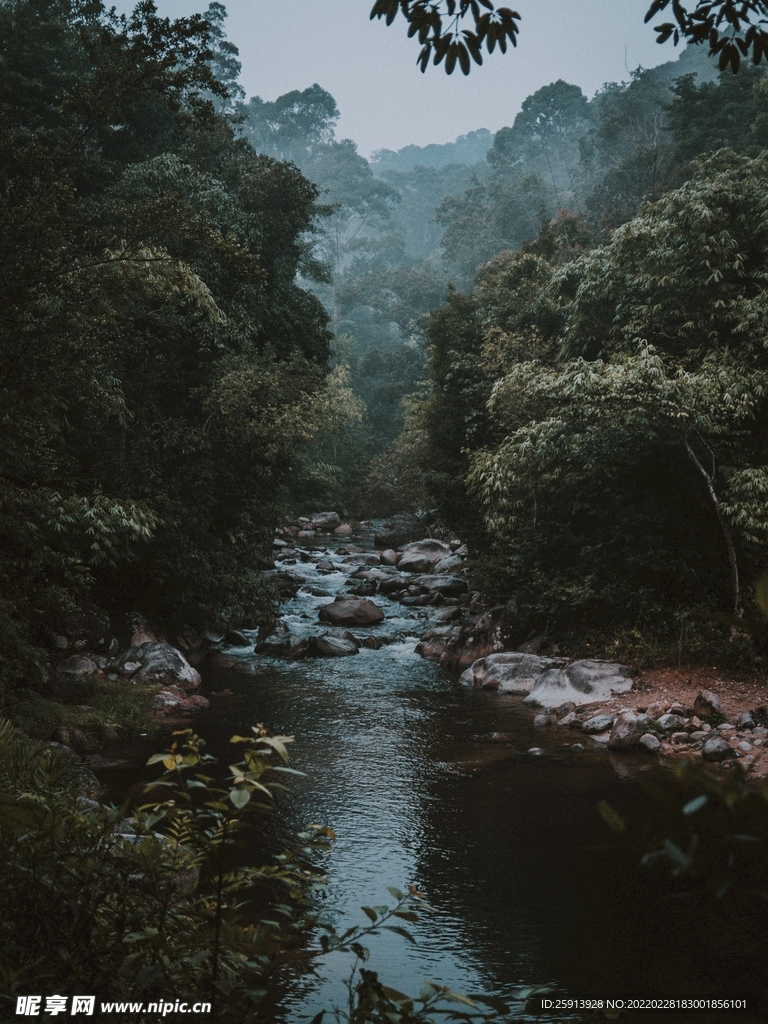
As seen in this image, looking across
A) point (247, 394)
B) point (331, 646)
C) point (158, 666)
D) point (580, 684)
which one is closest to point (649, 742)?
point (580, 684)

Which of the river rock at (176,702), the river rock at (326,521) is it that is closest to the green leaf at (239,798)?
the river rock at (176,702)

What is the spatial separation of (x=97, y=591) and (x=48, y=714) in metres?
4.13

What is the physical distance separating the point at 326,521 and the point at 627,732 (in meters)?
23.6

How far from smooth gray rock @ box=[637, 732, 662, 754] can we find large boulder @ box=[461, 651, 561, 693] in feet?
8.97

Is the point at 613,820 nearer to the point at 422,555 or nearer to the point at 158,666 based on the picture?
the point at 158,666

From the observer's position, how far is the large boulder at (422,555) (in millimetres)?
22156

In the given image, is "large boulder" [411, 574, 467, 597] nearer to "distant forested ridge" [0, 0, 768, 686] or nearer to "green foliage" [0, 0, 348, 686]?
"distant forested ridge" [0, 0, 768, 686]

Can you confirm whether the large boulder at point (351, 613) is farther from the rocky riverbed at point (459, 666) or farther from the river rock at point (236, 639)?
the river rock at point (236, 639)

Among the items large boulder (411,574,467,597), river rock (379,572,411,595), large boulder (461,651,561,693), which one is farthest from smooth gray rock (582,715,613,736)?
river rock (379,572,411,595)

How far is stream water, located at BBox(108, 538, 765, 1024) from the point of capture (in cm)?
467

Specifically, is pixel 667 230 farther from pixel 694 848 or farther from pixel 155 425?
pixel 694 848

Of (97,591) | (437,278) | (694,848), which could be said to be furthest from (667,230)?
(437,278)

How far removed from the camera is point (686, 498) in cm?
1240

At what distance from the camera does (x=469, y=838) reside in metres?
6.76
